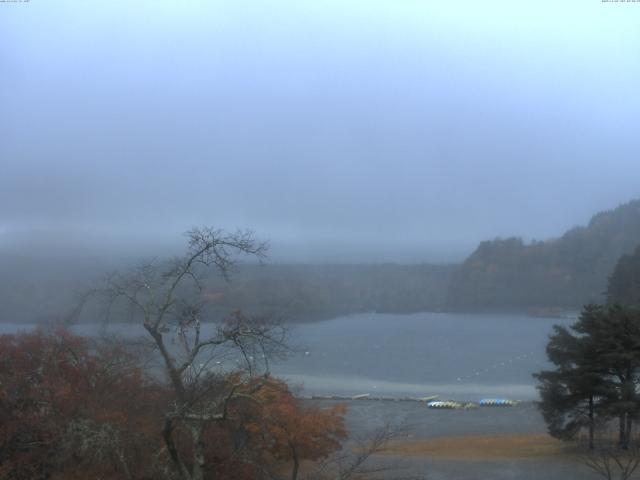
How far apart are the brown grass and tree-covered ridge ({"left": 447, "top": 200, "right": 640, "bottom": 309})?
146 ft

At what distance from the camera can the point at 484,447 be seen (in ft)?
71.1

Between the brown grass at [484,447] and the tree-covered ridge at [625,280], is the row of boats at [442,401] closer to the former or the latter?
the brown grass at [484,447]

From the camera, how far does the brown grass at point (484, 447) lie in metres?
19.5

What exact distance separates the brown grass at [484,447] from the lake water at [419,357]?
9177 millimetres

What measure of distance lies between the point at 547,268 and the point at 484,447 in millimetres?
53747

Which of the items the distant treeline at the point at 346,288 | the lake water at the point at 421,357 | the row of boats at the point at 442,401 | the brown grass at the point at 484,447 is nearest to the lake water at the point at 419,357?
the lake water at the point at 421,357

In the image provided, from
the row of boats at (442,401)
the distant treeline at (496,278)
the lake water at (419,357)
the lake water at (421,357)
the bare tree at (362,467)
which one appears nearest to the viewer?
the bare tree at (362,467)

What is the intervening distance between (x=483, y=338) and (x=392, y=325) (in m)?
9.20

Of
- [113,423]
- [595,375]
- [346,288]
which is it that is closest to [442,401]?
[595,375]

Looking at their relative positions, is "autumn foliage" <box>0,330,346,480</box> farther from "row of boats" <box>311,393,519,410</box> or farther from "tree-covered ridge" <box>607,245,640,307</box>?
"tree-covered ridge" <box>607,245,640,307</box>

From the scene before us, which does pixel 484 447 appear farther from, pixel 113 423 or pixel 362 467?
pixel 113 423

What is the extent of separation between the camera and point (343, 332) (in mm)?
55031

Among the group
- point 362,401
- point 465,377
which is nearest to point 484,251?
point 465,377

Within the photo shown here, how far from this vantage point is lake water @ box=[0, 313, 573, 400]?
38.6 m
